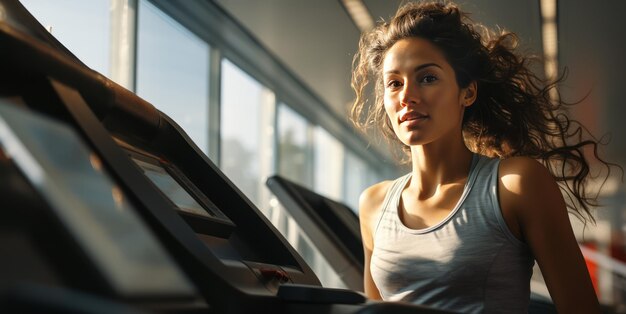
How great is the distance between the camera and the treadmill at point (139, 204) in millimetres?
625

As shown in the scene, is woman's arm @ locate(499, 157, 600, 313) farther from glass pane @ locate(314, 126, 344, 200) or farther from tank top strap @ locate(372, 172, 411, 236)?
glass pane @ locate(314, 126, 344, 200)

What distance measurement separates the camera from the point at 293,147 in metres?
6.80

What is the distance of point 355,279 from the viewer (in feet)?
6.66

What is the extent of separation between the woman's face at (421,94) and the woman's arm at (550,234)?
192 millimetres

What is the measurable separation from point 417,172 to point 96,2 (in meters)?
2.03

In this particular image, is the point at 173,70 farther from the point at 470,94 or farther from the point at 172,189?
the point at 172,189

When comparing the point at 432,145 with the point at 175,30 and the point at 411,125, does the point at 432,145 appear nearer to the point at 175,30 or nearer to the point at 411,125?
the point at 411,125

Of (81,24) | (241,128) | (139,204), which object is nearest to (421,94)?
(139,204)

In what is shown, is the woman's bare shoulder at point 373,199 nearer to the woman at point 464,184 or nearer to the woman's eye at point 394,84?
the woman at point 464,184

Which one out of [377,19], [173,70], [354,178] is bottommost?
[354,178]

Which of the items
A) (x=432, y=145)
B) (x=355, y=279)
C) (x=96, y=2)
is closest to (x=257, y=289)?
(x=432, y=145)

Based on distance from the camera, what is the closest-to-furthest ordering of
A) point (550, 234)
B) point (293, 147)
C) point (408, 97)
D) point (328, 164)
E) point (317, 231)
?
point (550, 234) < point (408, 97) < point (317, 231) < point (293, 147) < point (328, 164)

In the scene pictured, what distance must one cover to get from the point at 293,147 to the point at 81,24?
3.96m

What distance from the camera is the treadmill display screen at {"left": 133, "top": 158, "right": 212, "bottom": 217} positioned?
3.35 feet
